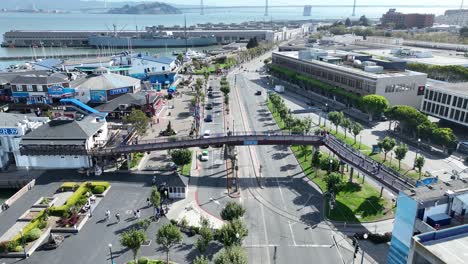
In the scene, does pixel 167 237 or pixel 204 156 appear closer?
pixel 167 237

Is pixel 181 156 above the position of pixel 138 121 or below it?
below

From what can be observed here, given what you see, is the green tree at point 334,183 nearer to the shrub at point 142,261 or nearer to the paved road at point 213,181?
the paved road at point 213,181

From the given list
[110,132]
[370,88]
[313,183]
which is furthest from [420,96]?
[110,132]

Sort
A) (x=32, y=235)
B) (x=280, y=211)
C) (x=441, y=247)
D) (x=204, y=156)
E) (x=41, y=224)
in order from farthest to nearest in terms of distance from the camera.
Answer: (x=204, y=156)
(x=280, y=211)
(x=41, y=224)
(x=32, y=235)
(x=441, y=247)

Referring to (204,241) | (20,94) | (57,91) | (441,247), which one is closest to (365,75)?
(204,241)

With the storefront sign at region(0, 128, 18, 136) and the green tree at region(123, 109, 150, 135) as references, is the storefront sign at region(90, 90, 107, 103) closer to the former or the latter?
the green tree at region(123, 109, 150, 135)

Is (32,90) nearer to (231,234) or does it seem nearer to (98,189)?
(98,189)
